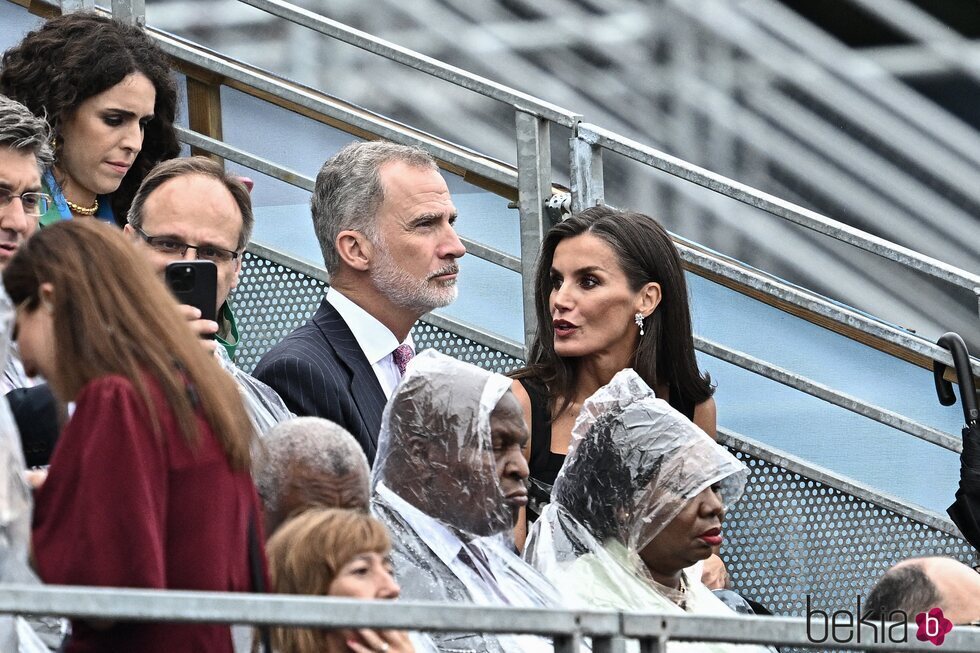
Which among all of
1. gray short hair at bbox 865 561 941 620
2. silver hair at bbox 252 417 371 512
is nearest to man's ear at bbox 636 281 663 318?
gray short hair at bbox 865 561 941 620

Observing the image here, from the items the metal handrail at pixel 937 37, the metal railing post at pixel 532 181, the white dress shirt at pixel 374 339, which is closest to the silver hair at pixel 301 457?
the white dress shirt at pixel 374 339

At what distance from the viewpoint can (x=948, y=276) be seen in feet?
14.0

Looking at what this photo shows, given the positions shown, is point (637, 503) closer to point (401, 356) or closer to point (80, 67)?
point (401, 356)

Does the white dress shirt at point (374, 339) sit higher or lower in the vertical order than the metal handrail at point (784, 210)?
lower

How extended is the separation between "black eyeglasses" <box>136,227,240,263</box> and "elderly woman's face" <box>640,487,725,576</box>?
3.58 ft

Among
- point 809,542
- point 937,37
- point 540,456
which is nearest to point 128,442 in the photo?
point 540,456

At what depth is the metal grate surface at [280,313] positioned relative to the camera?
457 cm

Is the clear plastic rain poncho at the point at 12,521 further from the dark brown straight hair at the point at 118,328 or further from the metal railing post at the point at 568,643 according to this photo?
the metal railing post at the point at 568,643

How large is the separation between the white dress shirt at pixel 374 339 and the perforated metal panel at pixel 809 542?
3.61ft

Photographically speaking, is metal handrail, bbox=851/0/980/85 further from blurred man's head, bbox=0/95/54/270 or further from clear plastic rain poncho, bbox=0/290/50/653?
clear plastic rain poncho, bbox=0/290/50/653

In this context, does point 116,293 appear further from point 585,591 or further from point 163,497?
point 585,591

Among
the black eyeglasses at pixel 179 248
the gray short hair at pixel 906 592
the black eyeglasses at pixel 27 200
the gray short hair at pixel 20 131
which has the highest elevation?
the gray short hair at pixel 20 131

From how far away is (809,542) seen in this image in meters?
4.37

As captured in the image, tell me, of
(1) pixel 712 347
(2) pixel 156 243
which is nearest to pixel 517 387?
(1) pixel 712 347
